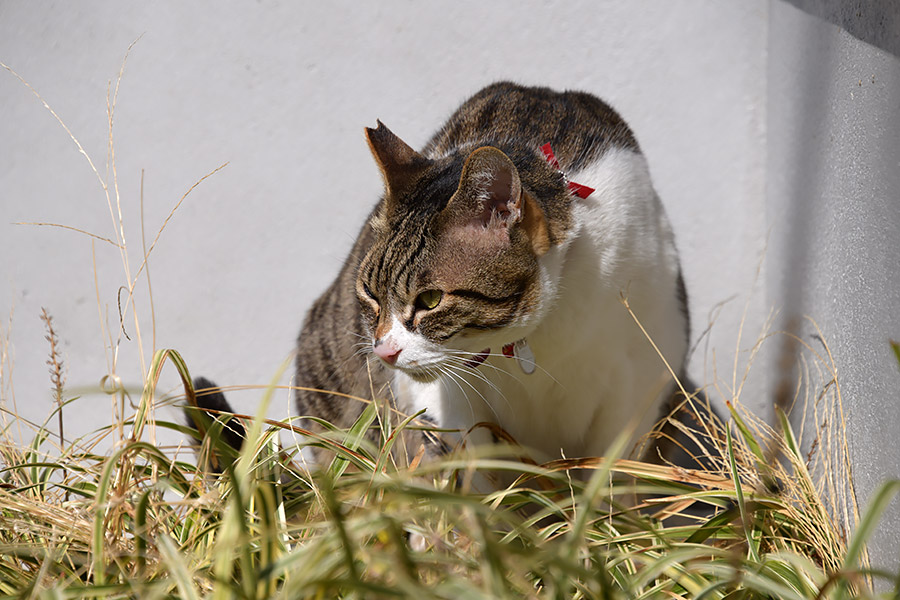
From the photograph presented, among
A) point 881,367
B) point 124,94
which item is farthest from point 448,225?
point 124,94

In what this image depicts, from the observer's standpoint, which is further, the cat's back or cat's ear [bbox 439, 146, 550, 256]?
the cat's back

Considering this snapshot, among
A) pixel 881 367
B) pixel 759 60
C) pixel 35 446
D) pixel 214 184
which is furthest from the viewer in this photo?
pixel 214 184

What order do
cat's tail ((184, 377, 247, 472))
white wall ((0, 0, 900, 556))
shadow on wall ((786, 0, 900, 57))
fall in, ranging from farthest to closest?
white wall ((0, 0, 900, 556))
cat's tail ((184, 377, 247, 472))
shadow on wall ((786, 0, 900, 57))

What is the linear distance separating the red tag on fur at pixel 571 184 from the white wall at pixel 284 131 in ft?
2.50

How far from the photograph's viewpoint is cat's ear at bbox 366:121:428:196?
1277 millimetres

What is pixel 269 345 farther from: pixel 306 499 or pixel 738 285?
pixel 738 285

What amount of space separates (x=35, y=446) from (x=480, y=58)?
1383 mm

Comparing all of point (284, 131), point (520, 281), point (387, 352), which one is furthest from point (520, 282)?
point (284, 131)

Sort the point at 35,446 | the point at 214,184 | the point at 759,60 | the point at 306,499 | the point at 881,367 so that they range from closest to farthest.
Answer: the point at 881,367 → the point at 306,499 → the point at 35,446 → the point at 759,60 → the point at 214,184

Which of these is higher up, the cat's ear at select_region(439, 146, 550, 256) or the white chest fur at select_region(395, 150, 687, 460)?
the cat's ear at select_region(439, 146, 550, 256)

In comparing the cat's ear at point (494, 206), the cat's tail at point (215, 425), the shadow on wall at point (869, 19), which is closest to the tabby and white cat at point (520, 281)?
the cat's ear at point (494, 206)

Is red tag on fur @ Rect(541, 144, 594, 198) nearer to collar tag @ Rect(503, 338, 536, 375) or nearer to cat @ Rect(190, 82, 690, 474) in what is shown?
cat @ Rect(190, 82, 690, 474)

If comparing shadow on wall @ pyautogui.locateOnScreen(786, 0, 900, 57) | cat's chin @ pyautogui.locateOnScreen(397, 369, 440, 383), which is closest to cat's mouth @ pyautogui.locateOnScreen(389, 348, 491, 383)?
cat's chin @ pyautogui.locateOnScreen(397, 369, 440, 383)

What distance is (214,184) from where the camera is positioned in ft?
6.77
